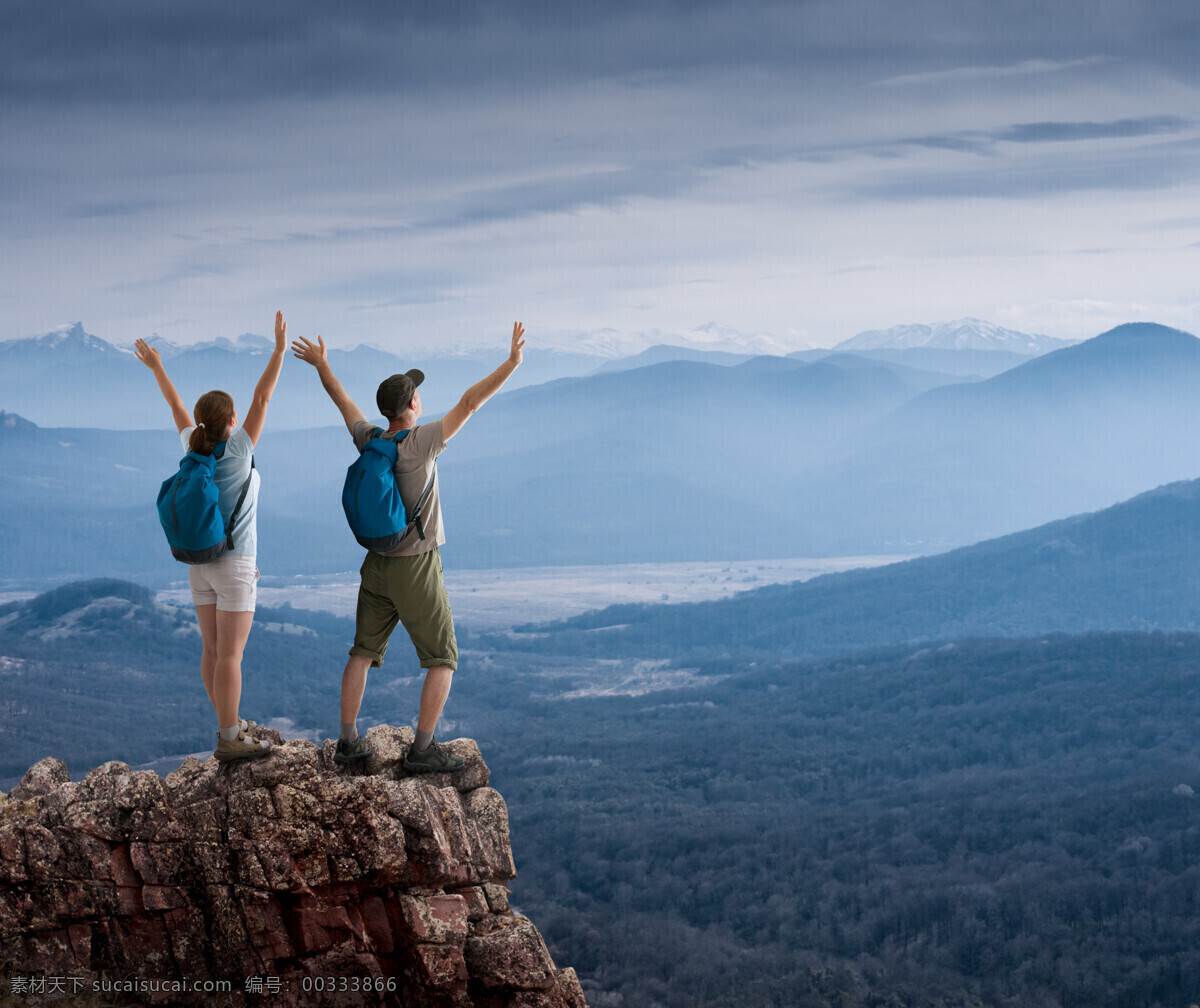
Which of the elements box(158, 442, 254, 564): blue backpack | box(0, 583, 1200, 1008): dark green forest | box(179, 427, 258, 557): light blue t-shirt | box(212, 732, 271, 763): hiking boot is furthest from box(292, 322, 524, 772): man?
box(0, 583, 1200, 1008): dark green forest

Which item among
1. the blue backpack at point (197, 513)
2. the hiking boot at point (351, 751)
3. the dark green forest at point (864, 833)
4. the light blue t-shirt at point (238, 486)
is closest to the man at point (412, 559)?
the hiking boot at point (351, 751)

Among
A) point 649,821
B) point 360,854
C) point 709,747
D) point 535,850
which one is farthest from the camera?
point 709,747

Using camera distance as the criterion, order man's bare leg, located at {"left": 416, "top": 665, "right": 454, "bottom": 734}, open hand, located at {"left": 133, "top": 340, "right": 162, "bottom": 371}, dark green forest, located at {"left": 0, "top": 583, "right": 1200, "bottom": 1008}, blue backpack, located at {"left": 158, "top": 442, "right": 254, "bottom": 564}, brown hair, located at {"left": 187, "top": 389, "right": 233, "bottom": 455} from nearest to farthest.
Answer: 1. blue backpack, located at {"left": 158, "top": 442, "right": 254, "bottom": 564}
2. brown hair, located at {"left": 187, "top": 389, "right": 233, "bottom": 455}
3. man's bare leg, located at {"left": 416, "top": 665, "right": 454, "bottom": 734}
4. open hand, located at {"left": 133, "top": 340, "right": 162, "bottom": 371}
5. dark green forest, located at {"left": 0, "top": 583, "right": 1200, "bottom": 1008}

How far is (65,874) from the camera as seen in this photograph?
12656 millimetres

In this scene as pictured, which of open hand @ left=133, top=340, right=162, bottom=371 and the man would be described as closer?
the man

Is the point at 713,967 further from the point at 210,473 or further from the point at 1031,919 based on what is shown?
the point at 210,473

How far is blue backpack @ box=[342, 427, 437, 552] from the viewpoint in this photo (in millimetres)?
11664

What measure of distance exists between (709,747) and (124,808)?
16733 cm

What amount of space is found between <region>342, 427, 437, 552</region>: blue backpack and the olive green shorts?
Answer: 0.41m

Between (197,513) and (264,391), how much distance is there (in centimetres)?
171

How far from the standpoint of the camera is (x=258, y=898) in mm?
12344

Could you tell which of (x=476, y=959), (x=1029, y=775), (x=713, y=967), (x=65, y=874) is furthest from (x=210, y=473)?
(x=1029, y=775)

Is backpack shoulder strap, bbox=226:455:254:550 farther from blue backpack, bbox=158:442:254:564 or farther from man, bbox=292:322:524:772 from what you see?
man, bbox=292:322:524:772

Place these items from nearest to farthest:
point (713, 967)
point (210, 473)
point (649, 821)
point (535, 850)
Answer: point (210, 473)
point (713, 967)
point (535, 850)
point (649, 821)
